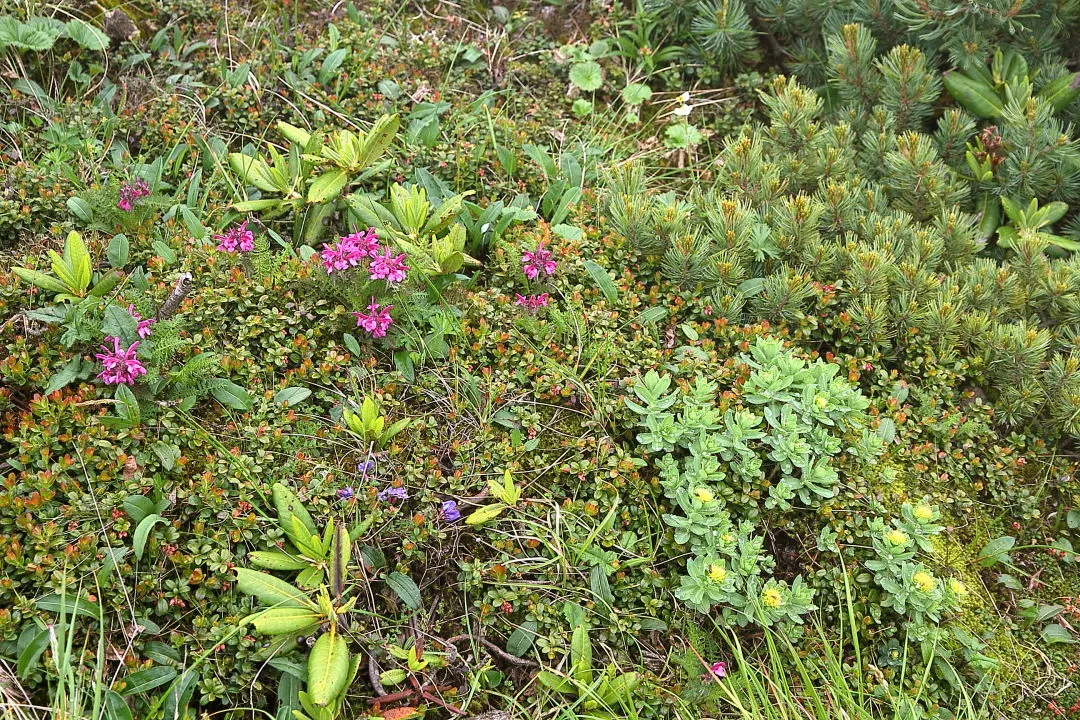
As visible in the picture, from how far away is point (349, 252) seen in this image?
303 centimetres

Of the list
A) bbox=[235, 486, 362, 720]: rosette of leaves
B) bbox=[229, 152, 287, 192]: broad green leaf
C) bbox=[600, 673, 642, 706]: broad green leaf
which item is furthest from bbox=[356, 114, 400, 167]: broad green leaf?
bbox=[600, 673, 642, 706]: broad green leaf

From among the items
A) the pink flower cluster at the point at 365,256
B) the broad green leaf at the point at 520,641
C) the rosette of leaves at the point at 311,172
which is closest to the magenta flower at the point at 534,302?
the pink flower cluster at the point at 365,256

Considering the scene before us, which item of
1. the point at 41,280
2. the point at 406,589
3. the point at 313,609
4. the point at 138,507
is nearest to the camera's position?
the point at 313,609

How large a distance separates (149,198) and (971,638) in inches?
140

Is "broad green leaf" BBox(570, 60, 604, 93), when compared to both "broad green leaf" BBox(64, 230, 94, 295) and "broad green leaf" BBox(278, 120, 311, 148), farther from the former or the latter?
"broad green leaf" BBox(64, 230, 94, 295)

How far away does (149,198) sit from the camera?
130 inches

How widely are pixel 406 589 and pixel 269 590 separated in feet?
1.41

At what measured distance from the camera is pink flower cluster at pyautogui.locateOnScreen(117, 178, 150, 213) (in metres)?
3.22

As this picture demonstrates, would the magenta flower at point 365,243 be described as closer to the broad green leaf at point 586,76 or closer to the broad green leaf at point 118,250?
the broad green leaf at point 118,250

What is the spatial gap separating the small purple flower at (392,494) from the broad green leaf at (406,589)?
260 mm

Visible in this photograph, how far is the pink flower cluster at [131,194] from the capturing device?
10.6ft

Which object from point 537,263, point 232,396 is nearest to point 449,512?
point 232,396

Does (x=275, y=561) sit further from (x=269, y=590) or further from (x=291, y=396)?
(x=291, y=396)

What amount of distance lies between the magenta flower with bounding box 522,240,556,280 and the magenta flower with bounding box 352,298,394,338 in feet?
2.04
